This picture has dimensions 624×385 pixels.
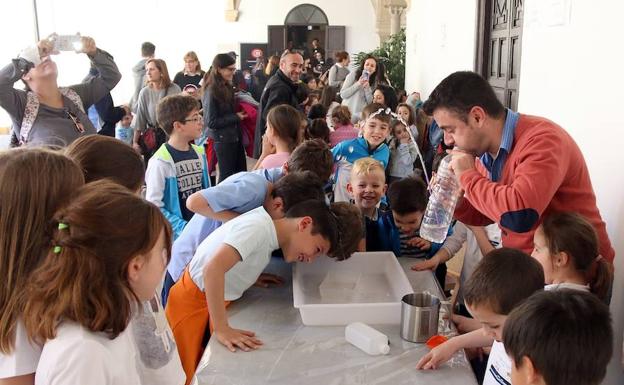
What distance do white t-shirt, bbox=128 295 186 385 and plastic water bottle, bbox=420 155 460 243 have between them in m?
0.93

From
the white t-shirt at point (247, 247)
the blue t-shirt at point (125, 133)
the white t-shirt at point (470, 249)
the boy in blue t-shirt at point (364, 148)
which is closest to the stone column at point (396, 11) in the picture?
the blue t-shirt at point (125, 133)

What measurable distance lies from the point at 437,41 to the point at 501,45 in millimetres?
2146

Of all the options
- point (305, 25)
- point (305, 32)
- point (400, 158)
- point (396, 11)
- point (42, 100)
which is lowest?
point (400, 158)

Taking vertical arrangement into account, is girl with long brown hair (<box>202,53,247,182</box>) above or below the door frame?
below

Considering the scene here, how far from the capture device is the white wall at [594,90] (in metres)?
1.87

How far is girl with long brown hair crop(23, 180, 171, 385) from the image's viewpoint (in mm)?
915

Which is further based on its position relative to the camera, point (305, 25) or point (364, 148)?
point (305, 25)

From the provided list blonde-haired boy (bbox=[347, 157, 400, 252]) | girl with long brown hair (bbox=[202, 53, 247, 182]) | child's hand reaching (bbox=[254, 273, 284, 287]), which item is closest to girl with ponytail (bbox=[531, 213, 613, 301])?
blonde-haired boy (bbox=[347, 157, 400, 252])

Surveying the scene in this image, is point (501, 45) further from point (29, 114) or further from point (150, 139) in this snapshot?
point (29, 114)

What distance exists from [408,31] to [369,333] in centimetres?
739

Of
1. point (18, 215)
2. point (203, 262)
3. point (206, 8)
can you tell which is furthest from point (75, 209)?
point (206, 8)

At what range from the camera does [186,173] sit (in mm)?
2666

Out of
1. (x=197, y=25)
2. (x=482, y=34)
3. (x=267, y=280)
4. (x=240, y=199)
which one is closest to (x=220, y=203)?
(x=240, y=199)

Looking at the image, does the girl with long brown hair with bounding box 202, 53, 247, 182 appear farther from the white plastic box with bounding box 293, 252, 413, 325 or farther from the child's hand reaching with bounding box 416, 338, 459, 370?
the child's hand reaching with bounding box 416, 338, 459, 370
